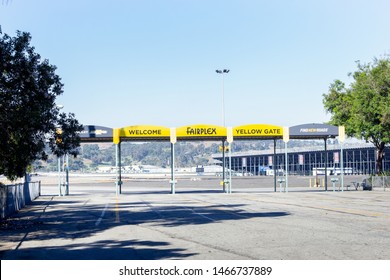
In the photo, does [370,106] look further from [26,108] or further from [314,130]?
[26,108]

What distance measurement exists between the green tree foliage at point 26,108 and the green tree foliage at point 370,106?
1201 inches

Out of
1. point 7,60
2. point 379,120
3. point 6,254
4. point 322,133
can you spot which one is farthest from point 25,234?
point 379,120

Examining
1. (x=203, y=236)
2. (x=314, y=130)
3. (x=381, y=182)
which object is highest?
(x=314, y=130)

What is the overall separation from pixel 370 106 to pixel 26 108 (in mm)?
33685

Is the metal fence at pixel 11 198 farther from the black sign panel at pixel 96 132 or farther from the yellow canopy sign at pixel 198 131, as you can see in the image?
the yellow canopy sign at pixel 198 131

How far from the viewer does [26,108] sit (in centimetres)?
1858

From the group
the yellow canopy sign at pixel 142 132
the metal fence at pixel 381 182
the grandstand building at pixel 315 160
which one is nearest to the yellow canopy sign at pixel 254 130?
the yellow canopy sign at pixel 142 132

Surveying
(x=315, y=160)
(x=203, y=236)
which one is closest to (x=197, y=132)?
(x=203, y=236)

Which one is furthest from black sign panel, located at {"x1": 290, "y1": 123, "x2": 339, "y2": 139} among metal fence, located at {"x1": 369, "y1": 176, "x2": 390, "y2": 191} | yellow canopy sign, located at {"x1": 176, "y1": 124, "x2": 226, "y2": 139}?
metal fence, located at {"x1": 369, "y1": 176, "x2": 390, "y2": 191}

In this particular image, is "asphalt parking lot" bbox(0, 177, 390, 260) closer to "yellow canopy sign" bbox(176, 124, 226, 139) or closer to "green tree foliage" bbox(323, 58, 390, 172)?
"yellow canopy sign" bbox(176, 124, 226, 139)

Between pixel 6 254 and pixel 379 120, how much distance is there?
128 feet

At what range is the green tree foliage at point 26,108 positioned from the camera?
18141 millimetres
